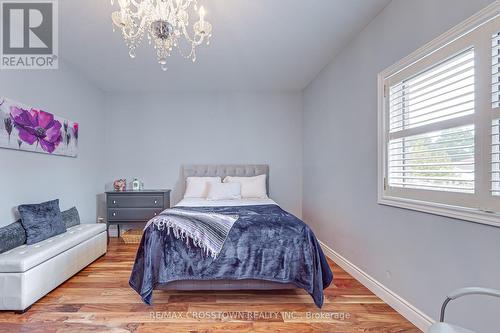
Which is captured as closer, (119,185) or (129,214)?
(129,214)

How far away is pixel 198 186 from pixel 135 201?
1.08 m

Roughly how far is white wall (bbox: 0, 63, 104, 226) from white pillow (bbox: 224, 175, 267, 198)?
90.0 inches

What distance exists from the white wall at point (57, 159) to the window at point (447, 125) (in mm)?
3770

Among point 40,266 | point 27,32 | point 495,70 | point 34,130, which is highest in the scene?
point 27,32

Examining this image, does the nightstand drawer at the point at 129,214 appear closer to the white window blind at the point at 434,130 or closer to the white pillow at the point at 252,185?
the white pillow at the point at 252,185

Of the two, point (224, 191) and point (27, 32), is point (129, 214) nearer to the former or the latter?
point (224, 191)

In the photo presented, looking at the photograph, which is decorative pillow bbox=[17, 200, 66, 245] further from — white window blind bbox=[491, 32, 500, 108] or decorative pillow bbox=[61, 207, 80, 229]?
white window blind bbox=[491, 32, 500, 108]

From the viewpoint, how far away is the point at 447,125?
1.77 m

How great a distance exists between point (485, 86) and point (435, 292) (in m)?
1.39

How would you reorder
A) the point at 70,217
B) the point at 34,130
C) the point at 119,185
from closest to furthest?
1. the point at 34,130
2. the point at 70,217
3. the point at 119,185

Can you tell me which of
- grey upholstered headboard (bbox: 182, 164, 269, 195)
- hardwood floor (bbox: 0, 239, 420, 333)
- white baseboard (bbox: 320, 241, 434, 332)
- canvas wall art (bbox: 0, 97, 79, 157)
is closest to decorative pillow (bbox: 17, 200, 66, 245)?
hardwood floor (bbox: 0, 239, 420, 333)

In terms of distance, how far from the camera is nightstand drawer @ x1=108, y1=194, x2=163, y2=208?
14.1 feet

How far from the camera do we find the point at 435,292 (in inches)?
71.6

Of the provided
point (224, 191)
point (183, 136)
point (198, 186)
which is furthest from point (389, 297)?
point (183, 136)
